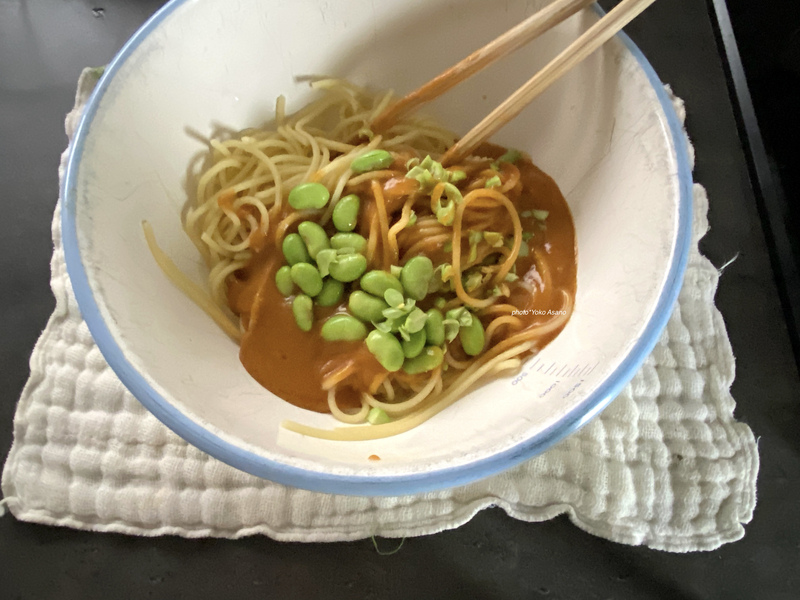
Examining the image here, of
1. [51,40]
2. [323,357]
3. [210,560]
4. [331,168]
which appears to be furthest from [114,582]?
[51,40]

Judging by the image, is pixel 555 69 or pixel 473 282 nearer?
pixel 555 69

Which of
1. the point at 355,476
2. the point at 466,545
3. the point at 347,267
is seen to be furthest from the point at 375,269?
the point at 466,545

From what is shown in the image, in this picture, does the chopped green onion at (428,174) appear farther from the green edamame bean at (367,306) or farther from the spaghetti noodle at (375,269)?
the green edamame bean at (367,306)

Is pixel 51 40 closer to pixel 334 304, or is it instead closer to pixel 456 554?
pixel 334 304

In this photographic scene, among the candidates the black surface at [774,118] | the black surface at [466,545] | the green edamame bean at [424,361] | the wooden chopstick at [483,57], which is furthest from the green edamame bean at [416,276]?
the black surface at [774,118]

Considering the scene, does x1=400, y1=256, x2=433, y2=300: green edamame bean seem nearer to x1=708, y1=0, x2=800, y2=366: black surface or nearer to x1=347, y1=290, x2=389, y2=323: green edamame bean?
x1=347, y1=290, x2=389, y2=323: green edamame bean

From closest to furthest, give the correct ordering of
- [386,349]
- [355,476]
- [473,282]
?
[355,476] < [386,349] < [473,282]

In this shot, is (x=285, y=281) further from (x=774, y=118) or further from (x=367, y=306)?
(x=774, y=118)
